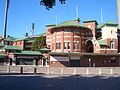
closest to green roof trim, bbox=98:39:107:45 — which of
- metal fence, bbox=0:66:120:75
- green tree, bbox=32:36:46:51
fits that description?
green tree, bbox=32:36:46:51

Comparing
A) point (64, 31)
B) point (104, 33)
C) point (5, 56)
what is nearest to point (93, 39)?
point (104, 33)

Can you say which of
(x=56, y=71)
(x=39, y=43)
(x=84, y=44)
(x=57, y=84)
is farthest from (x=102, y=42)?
(x=57, y=84)

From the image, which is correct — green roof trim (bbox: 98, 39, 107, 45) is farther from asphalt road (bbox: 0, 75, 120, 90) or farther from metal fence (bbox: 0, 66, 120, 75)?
asphalt road (bbox: 0, 75, 120, 90)

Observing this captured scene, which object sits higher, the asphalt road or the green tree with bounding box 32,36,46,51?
the green tree with bounding box 32,36,46,51

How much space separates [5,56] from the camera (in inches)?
2290

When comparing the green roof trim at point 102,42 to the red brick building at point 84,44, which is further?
the green roof trim at point 102,42

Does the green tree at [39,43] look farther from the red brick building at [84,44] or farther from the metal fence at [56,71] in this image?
the metal fence at [56,71]

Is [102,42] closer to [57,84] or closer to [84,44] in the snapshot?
[84,44]

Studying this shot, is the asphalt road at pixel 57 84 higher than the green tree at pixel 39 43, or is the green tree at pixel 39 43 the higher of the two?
the green tree at pixel 39 43

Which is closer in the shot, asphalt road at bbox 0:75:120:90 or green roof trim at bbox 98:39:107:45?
asphalt road at bbox 0:75:120:90

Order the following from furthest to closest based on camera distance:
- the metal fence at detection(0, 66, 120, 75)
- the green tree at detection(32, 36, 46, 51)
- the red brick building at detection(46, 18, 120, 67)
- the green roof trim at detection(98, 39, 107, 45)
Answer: the green tree at detection(32, 36, 46, 51), the green roof trim at detection(98, 39, 107, 45), the red brick building at detection(46, 18, 120, 67), the metal fence at detection(0, 66, 120, 75)

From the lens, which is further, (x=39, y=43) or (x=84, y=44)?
(x=39, y=43)

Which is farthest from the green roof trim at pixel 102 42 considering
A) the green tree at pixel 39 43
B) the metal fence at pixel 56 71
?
the metal fence at pixel 56 71

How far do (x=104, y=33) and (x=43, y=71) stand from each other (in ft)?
107
